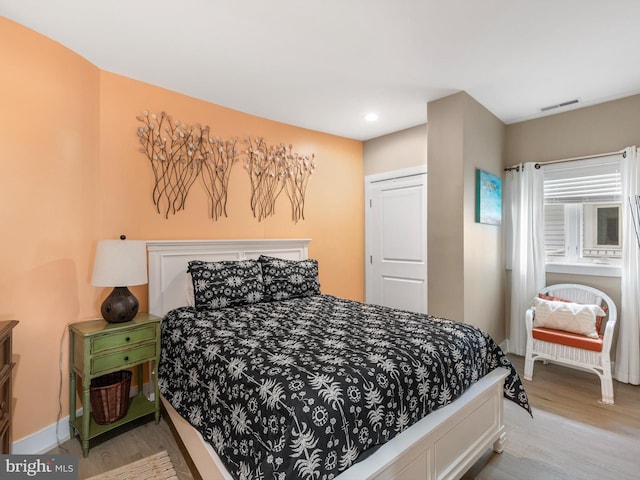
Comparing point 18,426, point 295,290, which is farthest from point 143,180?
point 18,426

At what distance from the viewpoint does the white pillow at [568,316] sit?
111 inches

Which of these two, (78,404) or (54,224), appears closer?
(54,224)

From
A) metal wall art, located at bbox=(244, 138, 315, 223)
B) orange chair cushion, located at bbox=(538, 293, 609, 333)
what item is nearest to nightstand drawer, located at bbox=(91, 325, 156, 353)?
metal wall art, located at bbox=(244, 138, 315, 223)

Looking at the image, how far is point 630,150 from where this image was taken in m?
2.95

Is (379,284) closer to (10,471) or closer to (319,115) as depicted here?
(319,115)

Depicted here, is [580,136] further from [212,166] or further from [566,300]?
[212,166]

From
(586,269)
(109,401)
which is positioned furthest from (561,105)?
(109,401)

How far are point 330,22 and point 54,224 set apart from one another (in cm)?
216

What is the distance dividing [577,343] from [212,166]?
3.54 meters

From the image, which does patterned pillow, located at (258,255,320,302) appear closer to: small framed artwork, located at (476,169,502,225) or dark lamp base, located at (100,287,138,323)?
dark lamp base, located at (100,287,138,323)

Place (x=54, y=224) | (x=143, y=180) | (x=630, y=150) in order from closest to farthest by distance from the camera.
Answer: (x=54, y=224), (x=143, y=180), (x=630, y=150)

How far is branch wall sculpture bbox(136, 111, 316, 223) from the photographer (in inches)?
111

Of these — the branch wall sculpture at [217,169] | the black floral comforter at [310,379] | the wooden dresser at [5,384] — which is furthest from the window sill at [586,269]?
the wooden dresser at [5,384]

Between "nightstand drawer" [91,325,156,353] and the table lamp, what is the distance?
4.6 inches
